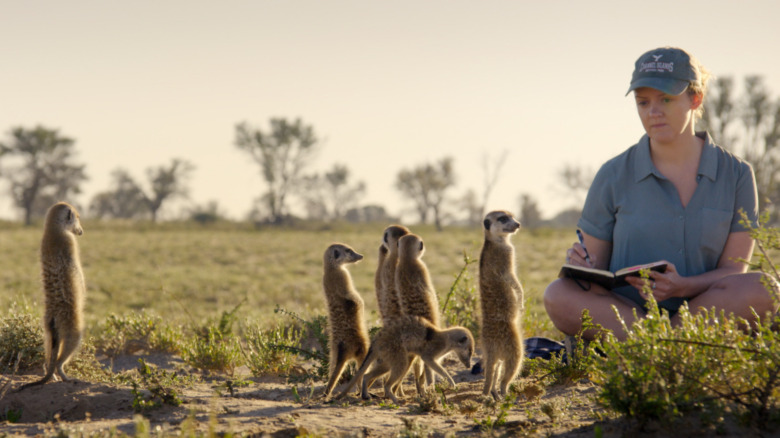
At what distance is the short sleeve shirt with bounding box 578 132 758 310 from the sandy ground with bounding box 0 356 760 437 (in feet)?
4.03

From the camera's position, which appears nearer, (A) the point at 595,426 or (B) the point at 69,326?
(A) the point at 595,426

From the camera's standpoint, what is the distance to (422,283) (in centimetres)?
502

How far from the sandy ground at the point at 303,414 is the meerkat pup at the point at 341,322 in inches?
10.6

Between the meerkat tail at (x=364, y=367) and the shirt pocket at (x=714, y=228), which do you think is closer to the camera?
the meerkat tail at (x=364, y=367)

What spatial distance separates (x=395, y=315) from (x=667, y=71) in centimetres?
266

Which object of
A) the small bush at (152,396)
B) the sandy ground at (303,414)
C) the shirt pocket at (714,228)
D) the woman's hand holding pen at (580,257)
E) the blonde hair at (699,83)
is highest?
the blonde hair at (699,83)

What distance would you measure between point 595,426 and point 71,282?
386cm

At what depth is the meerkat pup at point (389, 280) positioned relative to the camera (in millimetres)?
5168

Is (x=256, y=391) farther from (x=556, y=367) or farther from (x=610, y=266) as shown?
(x=610, y=266)

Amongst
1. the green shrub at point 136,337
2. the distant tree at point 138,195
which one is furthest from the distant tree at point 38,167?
the green shrub at point 136,337

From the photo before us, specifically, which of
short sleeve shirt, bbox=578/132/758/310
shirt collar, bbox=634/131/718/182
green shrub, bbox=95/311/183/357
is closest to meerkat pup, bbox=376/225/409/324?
short sleeve shirt, bbox=578/132/758/310

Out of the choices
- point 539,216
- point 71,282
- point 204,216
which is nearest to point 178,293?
point 71,282

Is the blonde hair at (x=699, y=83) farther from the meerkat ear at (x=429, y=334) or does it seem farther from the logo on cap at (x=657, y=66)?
the meerkat ear at (x=429, y=334)

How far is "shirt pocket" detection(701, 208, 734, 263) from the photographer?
5270 mm
